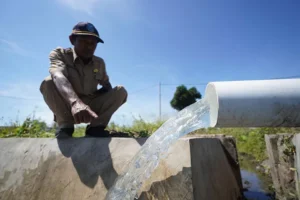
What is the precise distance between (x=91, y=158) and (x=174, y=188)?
2.63ft

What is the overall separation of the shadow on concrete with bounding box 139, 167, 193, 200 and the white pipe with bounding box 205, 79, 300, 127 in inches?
18.6

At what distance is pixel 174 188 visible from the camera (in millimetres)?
1386

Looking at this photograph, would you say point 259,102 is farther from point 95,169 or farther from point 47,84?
point 47,84

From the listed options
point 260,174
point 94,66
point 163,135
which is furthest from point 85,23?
point 260,174

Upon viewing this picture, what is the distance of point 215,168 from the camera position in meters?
1.82

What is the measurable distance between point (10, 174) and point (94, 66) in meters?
1.43

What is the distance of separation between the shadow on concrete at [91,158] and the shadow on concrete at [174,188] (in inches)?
14.1

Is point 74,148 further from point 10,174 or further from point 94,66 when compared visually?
point 94,66

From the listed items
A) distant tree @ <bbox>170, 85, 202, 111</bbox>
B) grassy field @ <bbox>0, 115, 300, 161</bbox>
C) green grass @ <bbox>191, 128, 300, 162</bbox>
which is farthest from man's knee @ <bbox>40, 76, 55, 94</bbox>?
distant tree @ <bbox>170, 85, 202, 111</bbox>

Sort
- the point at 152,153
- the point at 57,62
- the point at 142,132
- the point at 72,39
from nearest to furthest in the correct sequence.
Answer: the point at 152,153 < the point at 57,62 < the point at 72,39 < the point at 142,132

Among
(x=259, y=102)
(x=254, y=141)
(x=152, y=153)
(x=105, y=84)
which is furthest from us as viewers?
(x=254, y=141)

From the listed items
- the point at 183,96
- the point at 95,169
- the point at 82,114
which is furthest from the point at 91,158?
the point at 183,96

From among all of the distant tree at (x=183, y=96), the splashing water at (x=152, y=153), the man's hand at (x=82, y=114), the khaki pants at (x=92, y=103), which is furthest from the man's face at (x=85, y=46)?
the distant tree at (x=183, y=96)

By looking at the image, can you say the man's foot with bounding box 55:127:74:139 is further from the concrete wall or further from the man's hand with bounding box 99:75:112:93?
the man's hand with bounding box 99:75:112:93
